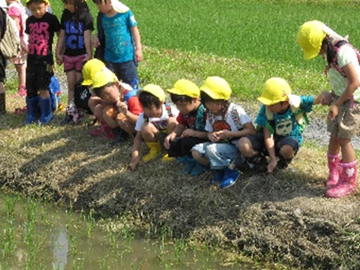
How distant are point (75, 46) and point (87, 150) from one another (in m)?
1.32

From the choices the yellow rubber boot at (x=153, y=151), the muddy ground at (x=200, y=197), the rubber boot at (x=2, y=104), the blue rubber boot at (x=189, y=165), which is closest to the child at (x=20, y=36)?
the rubber boot at (x=2, y=104)

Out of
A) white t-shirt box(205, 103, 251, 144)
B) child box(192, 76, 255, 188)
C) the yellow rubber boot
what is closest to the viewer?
child box(192, 76, 255, 188)

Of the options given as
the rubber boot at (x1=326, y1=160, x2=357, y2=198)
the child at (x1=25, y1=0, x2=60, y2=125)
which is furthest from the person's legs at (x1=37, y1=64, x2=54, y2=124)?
the rubber boot at (x1=326, y1=160, x2=357, y2=198)

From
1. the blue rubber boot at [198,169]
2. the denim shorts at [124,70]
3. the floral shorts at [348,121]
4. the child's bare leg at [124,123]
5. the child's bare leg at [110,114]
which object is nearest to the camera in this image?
the floral shorts at [348,121]

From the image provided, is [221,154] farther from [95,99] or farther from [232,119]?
[95,99]

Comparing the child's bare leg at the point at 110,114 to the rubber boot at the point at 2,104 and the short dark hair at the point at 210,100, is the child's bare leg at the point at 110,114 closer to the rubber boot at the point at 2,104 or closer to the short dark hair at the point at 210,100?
the short dark hair at the point at 210,100

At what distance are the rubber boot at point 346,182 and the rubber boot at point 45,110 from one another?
12.1 ft

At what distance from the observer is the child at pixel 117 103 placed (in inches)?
A: 276

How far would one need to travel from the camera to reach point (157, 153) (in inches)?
277

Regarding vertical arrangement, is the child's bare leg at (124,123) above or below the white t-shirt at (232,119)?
below

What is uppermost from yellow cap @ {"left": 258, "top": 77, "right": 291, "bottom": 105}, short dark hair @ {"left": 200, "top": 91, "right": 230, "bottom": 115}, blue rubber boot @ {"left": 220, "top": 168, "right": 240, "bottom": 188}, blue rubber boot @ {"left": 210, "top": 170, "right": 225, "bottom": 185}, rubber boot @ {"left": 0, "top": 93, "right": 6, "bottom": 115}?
yellow cap @ {"left": 258, "top": 77, "right": 291, "bottom": 105}

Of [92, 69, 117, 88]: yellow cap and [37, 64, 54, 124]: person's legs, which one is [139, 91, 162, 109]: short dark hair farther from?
[37, 64, 54, 124]: person's legs

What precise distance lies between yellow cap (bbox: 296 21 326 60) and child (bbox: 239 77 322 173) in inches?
16.2

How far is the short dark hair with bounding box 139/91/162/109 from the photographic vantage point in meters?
6.61
